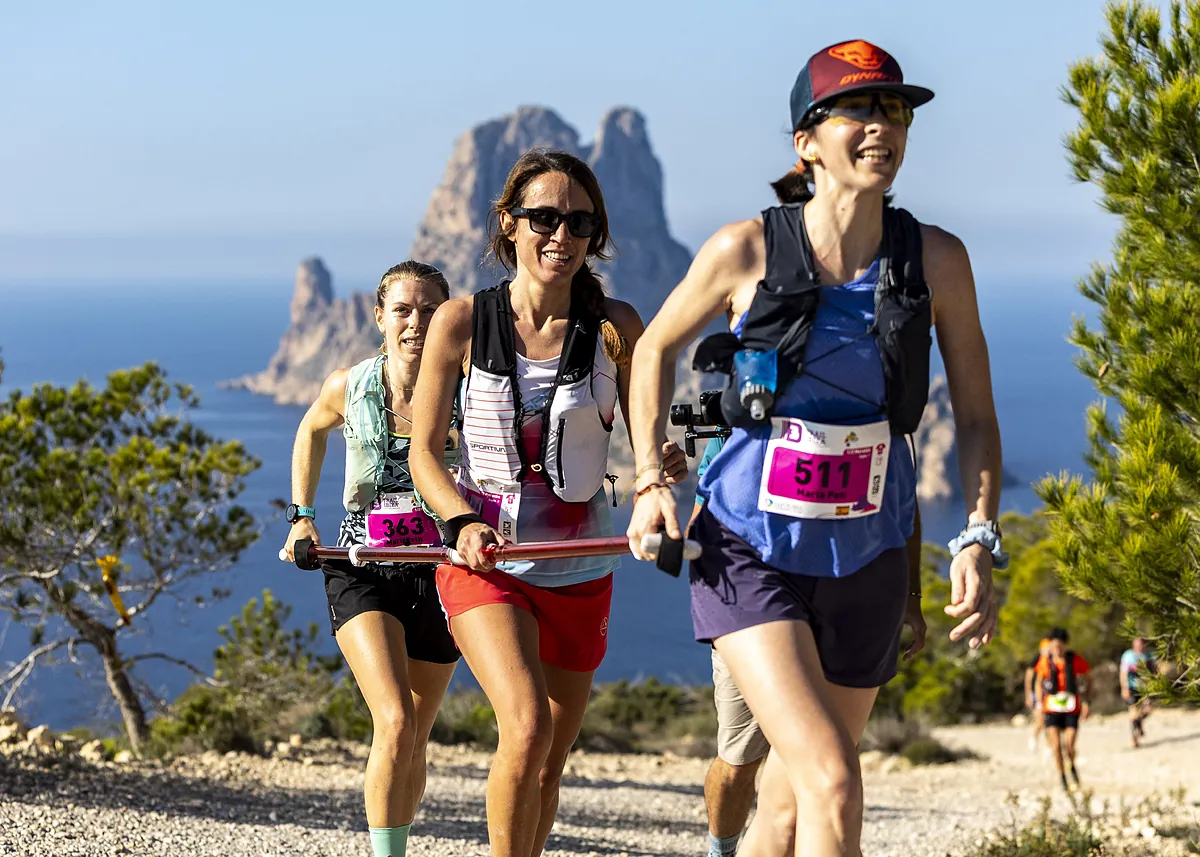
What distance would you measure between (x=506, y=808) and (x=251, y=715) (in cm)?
1186

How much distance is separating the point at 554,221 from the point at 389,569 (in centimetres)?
135

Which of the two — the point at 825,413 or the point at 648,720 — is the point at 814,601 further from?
the point at 648,720

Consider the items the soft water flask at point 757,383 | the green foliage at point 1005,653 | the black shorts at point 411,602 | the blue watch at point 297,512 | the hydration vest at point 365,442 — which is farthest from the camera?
the green foliage at point 1005,653

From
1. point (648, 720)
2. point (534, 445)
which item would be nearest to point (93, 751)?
point (534, 445)

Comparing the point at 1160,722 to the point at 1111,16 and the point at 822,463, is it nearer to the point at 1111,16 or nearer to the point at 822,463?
the point at 1111,16

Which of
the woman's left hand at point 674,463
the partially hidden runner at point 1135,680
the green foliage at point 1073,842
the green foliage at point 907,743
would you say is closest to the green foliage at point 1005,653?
the green foliage at point 907,743

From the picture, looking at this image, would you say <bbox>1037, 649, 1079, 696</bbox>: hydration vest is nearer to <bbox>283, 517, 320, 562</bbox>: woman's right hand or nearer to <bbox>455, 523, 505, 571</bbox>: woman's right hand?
<bbox>283, 517, 320, 562</bbox>: woman's right hand

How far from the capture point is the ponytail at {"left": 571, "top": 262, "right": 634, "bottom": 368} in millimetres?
4184

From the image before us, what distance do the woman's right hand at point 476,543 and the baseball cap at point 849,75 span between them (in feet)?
4.41

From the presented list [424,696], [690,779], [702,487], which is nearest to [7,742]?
[424,696]

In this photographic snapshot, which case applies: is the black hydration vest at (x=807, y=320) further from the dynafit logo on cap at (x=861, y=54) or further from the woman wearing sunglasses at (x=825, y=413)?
A: the dynafit logo on cap at (x=861, y=54)

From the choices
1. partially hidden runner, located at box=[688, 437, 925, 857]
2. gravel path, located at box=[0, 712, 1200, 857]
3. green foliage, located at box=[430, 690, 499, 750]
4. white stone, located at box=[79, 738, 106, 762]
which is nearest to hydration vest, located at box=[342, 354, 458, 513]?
partially hidden runner, located at box=[688, 437, 925, 857]

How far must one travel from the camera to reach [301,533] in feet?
16.7

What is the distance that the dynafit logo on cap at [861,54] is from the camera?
3201 mm
